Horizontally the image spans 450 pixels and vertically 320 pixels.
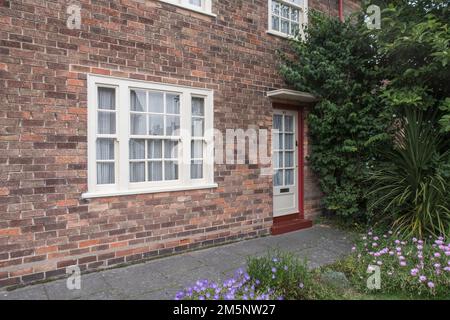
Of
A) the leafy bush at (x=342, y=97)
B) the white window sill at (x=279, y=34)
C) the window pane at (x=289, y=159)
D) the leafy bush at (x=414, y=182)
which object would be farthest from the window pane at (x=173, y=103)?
the leafy bush at (x=414, y=182)

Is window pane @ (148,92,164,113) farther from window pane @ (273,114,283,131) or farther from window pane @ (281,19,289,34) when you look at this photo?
window pane @ (281,19,289,34)

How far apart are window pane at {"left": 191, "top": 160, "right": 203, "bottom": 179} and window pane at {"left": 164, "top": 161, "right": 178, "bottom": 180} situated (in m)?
0.34

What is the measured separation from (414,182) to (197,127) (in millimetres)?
3727

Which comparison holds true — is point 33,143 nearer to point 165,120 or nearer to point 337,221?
point 165,120

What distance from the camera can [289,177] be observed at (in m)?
7.03

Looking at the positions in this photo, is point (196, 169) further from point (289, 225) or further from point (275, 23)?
point (275, 23)

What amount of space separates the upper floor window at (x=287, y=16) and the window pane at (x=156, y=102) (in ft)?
9.15

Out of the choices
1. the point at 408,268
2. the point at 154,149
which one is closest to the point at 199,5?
the point at 154,149

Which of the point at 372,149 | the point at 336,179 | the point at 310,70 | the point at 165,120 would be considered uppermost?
the point at 310,70

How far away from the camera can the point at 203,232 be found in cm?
546

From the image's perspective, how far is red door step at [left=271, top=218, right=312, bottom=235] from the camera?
6.42 meters

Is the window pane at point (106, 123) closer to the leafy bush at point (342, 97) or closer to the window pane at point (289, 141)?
the leafy bush at point (342, 97)
